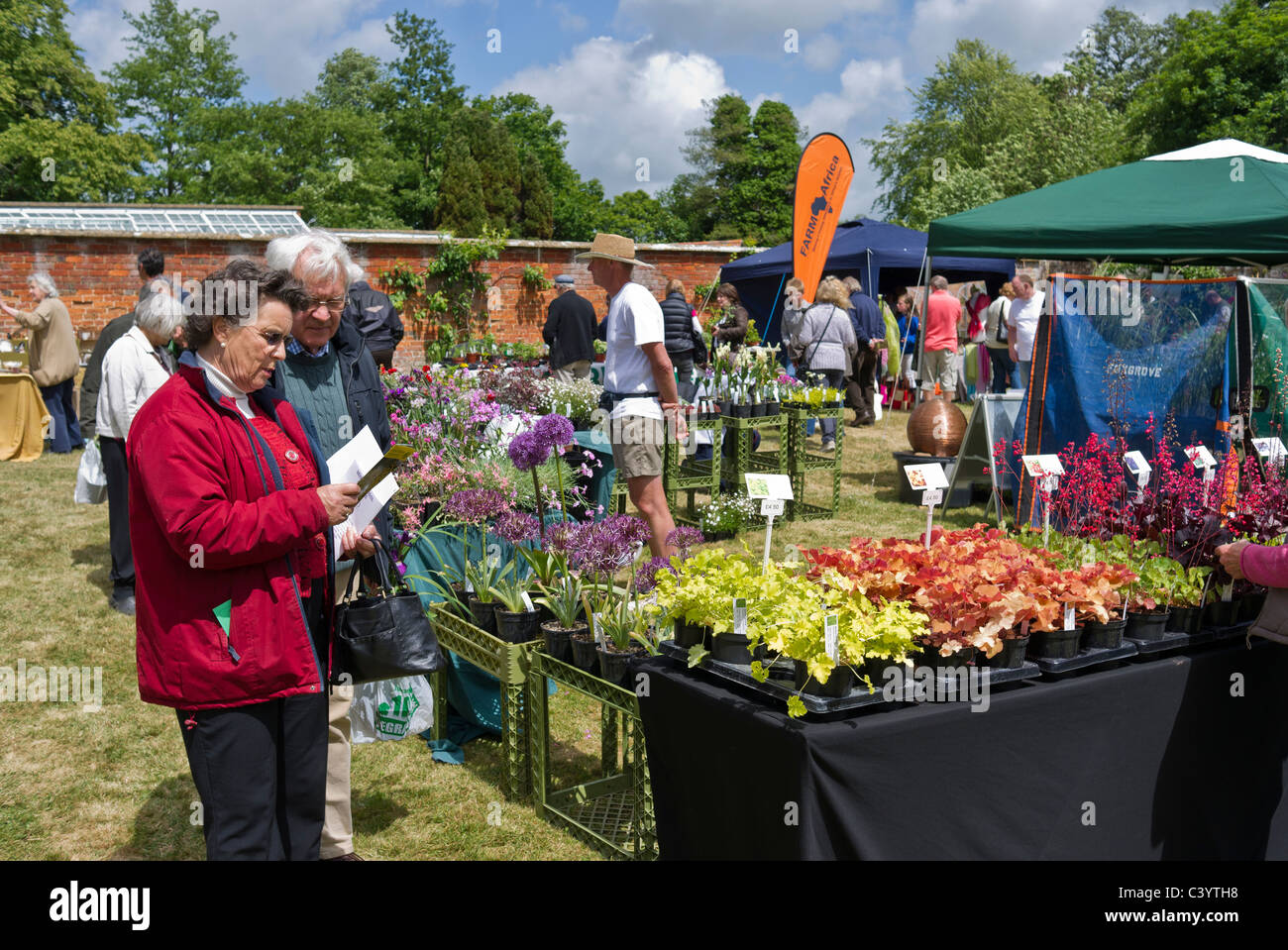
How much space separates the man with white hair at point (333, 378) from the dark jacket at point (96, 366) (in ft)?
9.51

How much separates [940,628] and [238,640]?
1.51m

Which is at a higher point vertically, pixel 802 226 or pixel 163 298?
pixel 802 226

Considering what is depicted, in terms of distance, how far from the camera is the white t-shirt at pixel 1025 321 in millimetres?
8938

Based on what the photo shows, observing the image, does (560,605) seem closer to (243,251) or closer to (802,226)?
(802,226)

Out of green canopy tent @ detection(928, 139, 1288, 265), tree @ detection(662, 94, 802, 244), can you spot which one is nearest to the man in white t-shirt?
green canopy tent @ detection(928, 139, 1288, 265)

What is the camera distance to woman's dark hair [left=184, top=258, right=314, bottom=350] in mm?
2037

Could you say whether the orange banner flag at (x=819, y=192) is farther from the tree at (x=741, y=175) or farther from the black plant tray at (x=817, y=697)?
the tree at (x=741, y=175)

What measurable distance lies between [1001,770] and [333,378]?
2.13 meters

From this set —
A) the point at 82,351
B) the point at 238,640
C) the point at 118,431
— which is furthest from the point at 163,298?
the point at 82,351

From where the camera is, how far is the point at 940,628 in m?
2.30

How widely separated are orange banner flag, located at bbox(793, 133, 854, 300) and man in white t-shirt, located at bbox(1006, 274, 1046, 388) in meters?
1.75

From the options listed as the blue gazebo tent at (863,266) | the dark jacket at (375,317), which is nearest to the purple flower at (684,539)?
the dark jacket at (375,317)

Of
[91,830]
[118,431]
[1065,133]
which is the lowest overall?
[91,830]

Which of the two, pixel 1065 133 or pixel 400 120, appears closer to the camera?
pixel 1065 133
